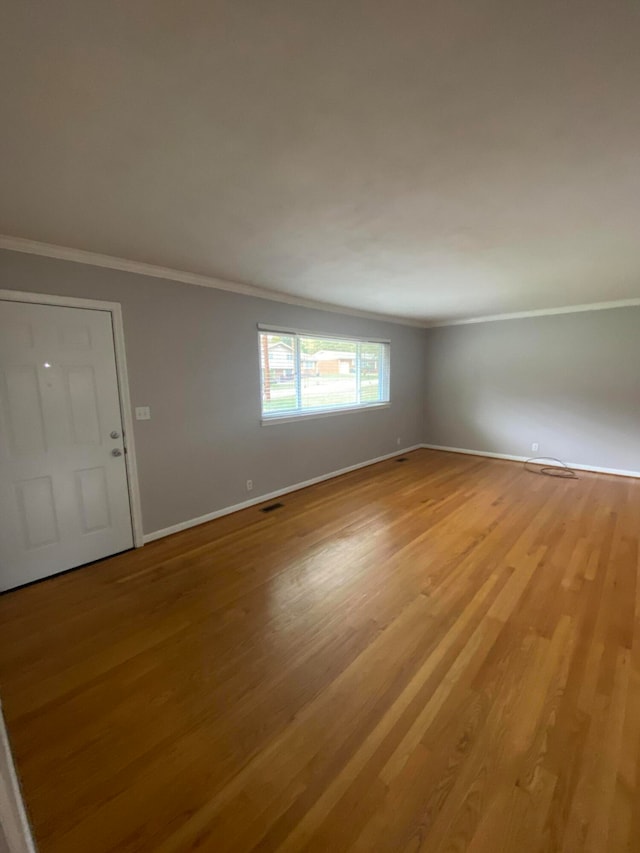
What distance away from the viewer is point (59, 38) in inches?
38.0

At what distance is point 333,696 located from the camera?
1.65m

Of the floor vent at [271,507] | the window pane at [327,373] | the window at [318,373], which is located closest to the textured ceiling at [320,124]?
the window at [318,373]

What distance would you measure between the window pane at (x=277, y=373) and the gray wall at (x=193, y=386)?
177 millimetres

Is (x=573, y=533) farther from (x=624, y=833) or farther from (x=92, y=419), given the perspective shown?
(x=92, y=419)

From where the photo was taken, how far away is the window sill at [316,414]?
4.13m

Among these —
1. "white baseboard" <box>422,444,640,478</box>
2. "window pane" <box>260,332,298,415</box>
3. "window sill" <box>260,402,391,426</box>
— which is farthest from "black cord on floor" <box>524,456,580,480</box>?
"window pane" <box>260,332,298,415</box>

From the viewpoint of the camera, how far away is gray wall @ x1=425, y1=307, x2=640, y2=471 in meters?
4.86

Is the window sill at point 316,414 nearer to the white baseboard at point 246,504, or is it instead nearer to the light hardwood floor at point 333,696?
the white baseboard at point 246,504

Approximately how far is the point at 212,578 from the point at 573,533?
10.6 feet

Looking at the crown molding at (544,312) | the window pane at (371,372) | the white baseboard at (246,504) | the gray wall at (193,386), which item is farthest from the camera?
the window pane at (371,372)

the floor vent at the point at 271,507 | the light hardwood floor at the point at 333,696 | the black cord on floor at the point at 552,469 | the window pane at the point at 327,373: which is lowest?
the light hardwood floor at the point at 333,696

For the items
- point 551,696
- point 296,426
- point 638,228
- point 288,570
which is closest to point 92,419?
point 288,570

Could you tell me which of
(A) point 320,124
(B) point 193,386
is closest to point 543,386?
(B) point 193,386

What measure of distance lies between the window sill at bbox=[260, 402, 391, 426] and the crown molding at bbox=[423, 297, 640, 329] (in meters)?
1.96
